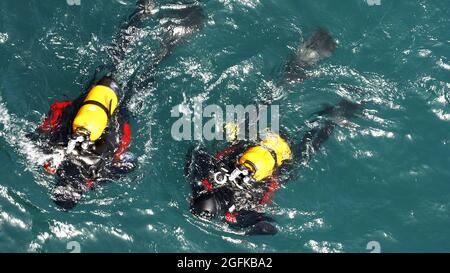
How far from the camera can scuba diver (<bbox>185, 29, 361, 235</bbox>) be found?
12.4m

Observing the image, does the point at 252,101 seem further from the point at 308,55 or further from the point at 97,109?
the point at 97,109

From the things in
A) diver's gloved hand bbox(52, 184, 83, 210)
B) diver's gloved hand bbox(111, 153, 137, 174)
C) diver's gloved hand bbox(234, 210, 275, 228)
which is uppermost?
diver's gloved hand bbox(111, 153, 137, 174)

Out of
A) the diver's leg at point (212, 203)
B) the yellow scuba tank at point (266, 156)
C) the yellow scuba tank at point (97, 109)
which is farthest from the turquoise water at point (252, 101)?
the yellow scuba tank at point (97, 109)

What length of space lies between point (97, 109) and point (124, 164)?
1.57 meters

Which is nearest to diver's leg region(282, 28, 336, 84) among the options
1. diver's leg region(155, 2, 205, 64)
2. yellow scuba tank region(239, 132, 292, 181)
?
yellow scuba tank region(239, 132, 292, 181)

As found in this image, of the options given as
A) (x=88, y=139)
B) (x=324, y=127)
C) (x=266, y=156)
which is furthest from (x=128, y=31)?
(x=324, y=127)

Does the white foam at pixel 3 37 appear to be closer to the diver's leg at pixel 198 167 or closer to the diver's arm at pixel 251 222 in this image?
the diver's leg at pixel 198 167

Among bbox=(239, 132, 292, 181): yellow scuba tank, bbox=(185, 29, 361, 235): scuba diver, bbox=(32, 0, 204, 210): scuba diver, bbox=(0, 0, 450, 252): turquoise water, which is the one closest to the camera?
bbox=(32, 0, 204, 210): scuba diver

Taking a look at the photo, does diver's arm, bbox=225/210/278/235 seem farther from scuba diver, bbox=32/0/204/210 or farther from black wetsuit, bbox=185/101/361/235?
scuba diver, bbox=32/0/204/210

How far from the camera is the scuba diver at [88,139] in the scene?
12000 millimetres

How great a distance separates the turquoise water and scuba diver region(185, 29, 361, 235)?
28cm

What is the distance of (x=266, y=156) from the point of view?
40.8 feet

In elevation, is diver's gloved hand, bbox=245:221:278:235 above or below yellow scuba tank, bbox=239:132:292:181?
below

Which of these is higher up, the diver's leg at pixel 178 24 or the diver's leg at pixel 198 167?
the diver's leg at pixel 178 24
